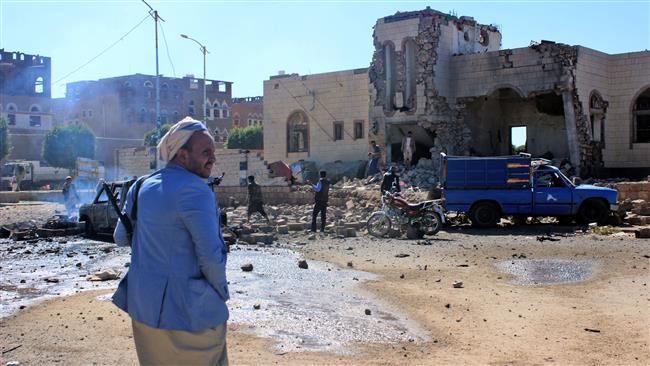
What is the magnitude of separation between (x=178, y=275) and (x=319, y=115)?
34231 mm

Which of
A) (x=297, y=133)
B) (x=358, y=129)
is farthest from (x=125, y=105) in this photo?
(x=358, y=129)

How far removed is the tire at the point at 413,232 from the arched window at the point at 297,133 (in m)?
21.6

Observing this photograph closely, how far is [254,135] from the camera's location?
55.4 metres

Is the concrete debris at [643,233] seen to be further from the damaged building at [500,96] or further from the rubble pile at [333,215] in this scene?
the damaged building at [500,96]

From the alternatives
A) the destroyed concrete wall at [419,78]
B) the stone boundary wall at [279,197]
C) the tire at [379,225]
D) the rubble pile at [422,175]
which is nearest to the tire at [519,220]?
the tire at [379,225]

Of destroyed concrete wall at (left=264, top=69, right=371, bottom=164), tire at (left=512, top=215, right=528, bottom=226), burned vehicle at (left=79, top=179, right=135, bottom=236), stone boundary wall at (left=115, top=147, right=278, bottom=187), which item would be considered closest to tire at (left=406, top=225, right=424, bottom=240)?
tire at (left=512, top=215, right=528, bottom=226)

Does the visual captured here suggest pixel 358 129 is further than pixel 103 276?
Yes

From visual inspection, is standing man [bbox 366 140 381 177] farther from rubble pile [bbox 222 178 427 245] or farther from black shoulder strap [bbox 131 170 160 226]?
black shoulder strap [bbox 131 170 160 226]

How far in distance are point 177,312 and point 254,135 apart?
52.4 meters

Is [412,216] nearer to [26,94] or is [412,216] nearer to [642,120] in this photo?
[642,120]

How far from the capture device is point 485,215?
19109mm

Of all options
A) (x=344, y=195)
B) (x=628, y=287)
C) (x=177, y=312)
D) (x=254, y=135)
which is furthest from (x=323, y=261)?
(x=254, y=135)

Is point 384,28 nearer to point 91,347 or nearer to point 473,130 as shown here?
point 473,130

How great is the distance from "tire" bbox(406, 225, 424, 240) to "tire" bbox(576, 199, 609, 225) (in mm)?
4725
